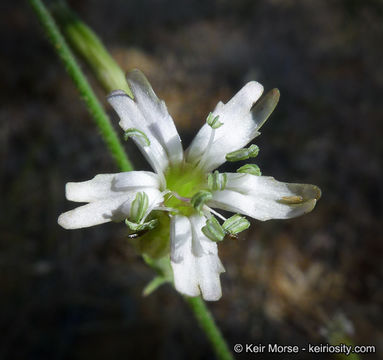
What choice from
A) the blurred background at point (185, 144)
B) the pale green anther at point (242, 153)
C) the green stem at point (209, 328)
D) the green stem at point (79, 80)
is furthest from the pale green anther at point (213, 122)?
the blurred background at point (185, 144)

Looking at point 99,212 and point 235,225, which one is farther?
point 235,225

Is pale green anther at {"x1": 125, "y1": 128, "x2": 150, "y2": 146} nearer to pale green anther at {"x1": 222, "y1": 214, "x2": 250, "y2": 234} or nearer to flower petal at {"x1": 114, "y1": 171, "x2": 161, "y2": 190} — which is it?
flower petal at {"x1": 114, "y1": 171, "x2": 161, "y2": 190}

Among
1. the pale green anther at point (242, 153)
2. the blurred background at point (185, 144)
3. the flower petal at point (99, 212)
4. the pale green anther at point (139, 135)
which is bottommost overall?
the blurred background at point (185, 144)

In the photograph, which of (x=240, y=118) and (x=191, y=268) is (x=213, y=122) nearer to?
(x=240, y=118)

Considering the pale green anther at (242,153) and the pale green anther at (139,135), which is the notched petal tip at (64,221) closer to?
the pale green anther at (139,135)

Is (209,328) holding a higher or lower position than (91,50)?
lower

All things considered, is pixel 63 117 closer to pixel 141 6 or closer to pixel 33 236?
pixel 33 236

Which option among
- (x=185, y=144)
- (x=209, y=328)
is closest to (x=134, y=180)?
(x=209, y=328)

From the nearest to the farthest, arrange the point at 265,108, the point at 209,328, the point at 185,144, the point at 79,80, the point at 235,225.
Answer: the point at 235,225
the point at 265,108
the point at 79,80
the point at 209,328
the point at 185,144

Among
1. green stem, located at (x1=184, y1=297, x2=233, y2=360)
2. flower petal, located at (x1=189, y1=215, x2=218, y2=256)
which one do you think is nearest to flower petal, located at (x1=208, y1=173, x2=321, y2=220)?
flower petal, located at (x1=189, y1=215, x2=218, y2=256)
